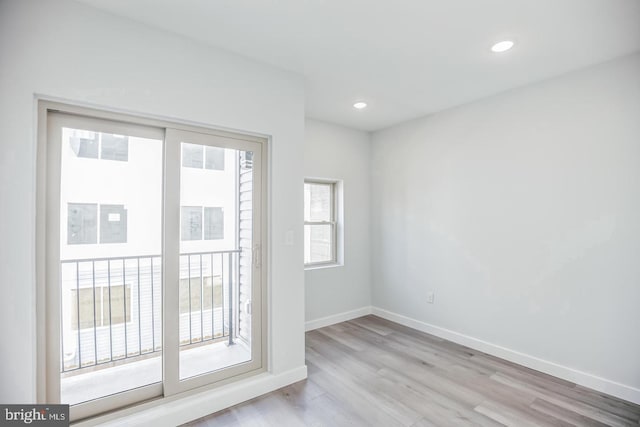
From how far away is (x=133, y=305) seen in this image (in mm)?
2354

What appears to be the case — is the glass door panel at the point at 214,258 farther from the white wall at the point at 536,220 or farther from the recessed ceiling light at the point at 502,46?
the white wall at the point at 536,220

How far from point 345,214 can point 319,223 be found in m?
0.40

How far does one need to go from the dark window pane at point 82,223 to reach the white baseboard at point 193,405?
44.9 inches

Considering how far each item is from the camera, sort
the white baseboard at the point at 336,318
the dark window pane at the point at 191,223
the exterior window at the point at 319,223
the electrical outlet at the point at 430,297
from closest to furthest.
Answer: the dark window pane at the point at 191,223 < the electrical outlet at the point at 430,297 < the white baseboard at the point at 336,318 < the exterior window at the point at 319,223

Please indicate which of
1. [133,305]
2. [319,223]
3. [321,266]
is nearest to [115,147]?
[133,305]

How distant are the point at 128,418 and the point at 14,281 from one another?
1112 mm

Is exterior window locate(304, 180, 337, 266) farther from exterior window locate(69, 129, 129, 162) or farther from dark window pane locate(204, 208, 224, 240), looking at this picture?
exterior window locate(69, 129, 129, 162)

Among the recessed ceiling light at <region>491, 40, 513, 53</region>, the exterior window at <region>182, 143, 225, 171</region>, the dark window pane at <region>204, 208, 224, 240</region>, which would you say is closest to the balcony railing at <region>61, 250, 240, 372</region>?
the dark window pane at <region>204, 208, 224, 240</region>

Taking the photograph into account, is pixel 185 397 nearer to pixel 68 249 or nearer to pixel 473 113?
pixel 68 249

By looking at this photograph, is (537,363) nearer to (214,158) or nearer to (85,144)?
(214,158)

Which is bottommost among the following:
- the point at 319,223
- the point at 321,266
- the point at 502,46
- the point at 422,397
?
the point at 422,397

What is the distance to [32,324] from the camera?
1.69 metres

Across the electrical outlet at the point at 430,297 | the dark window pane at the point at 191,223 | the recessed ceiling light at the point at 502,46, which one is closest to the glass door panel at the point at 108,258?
the dark window pane at the point at 191,223

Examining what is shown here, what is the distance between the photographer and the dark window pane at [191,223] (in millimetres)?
2285
